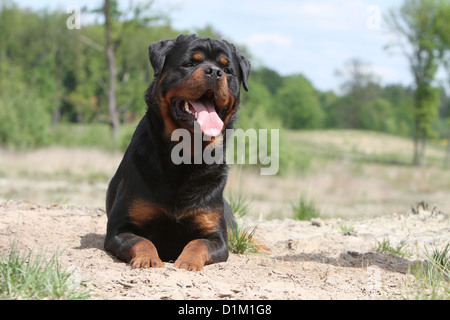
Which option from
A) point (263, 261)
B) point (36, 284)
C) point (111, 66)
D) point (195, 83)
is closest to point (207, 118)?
point (195, 83)

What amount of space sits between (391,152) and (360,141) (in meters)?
5.55

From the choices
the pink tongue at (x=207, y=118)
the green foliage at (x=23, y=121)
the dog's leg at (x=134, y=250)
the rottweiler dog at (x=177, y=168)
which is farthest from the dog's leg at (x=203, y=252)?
the green foliage at (x=23, y=121)

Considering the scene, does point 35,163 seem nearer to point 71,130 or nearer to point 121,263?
point 71,130

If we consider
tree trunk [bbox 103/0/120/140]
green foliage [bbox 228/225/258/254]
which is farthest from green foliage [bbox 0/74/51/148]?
green foliage [bbox 228/225/258/254]

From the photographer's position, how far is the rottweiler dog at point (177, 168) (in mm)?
4039

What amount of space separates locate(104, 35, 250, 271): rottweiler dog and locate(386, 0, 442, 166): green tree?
35.0 meters

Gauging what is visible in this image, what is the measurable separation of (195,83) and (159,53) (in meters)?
0.60

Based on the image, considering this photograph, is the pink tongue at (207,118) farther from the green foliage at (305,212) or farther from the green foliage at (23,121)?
the green foliage at (23,121)

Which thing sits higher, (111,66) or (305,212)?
(111,66)

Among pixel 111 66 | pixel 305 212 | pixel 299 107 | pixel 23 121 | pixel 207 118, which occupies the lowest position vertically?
pixel 305 212

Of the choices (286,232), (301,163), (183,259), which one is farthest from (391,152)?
(183,259)

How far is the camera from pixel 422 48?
3603 cm

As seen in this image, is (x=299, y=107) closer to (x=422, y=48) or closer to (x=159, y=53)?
(x=422, y=48)
